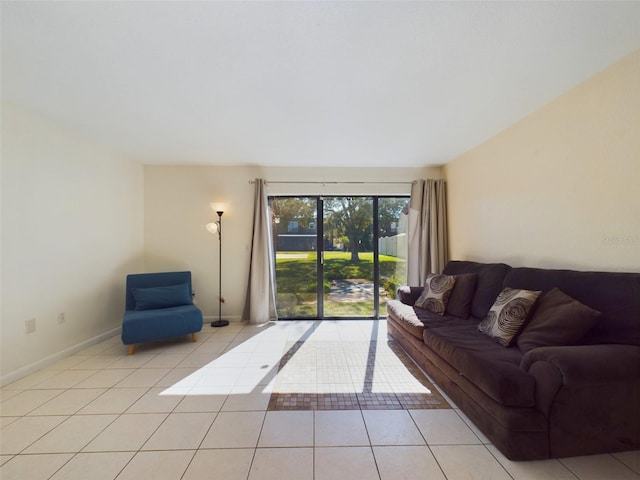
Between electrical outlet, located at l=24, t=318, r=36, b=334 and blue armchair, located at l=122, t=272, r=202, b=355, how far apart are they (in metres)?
0.70

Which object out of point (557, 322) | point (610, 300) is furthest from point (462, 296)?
point (610, 300)

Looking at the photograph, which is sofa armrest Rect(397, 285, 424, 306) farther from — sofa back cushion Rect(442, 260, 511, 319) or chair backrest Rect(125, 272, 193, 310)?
chair backrest Rect(125, 272, 193, 310)

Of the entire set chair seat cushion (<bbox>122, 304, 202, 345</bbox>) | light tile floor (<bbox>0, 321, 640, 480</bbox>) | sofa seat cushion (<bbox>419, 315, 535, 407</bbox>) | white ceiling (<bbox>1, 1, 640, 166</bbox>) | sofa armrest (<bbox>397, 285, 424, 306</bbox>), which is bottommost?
light tile floor (<bbox>0, 321, 640, 480</bbox>)

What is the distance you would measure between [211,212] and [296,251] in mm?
1462

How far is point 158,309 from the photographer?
10.8 ft

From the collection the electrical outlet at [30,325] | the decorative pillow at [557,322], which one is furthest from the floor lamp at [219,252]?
the decorative pillow at [557,322]

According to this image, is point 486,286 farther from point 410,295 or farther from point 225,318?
point 225,318

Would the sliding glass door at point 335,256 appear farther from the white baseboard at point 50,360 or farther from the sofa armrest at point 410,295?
the white baseboard at point 50,360

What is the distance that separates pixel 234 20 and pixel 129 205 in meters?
3.31

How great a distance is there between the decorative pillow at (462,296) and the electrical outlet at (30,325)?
13.7 ft

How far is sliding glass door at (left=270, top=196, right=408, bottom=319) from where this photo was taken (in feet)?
14.0

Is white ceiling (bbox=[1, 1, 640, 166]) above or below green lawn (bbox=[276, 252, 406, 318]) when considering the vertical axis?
above

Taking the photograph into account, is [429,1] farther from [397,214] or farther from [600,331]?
[397,214]

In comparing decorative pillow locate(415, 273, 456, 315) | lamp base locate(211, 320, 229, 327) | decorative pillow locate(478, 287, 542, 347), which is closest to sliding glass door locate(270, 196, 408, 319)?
lamp base locate(211, 320, 229, 327)
